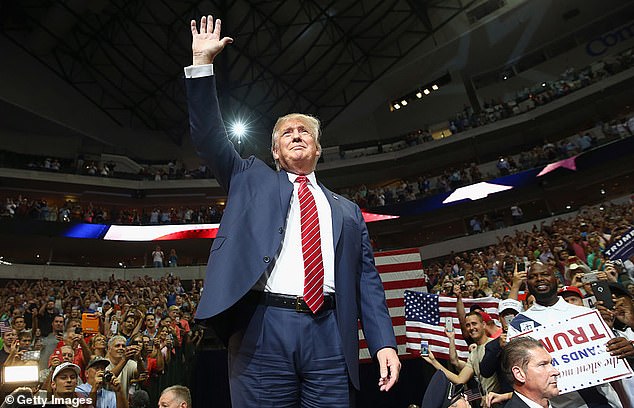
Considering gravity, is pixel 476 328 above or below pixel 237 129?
below

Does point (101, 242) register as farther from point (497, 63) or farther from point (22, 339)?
point (497, 63)

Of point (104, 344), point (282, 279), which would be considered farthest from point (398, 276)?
point (282, 279)

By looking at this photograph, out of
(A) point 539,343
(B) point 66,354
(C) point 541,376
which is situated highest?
(B) point 66,354

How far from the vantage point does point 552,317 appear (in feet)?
9.91

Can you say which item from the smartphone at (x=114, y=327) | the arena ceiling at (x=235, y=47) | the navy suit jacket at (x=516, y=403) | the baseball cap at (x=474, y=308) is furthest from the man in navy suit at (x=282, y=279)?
the arena ceiling at (x=235, y=47)

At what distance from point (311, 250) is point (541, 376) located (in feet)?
4.91

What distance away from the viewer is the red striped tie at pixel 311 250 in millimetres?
1545

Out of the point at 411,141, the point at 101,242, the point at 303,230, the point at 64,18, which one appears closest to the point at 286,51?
the point at 411,141

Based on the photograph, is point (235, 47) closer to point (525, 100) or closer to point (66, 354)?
point (525, 100)

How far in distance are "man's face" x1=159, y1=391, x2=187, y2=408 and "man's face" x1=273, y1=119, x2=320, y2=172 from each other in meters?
2.32

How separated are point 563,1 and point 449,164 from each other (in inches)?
324

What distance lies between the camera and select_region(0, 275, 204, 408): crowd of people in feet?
12.1

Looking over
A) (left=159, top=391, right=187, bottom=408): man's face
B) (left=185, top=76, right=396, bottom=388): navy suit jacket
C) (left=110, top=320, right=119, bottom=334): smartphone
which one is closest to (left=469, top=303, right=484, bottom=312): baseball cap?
(left=159, top=391, right=187, bottom=408): man's face

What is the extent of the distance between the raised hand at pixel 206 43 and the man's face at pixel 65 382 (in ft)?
8.12
